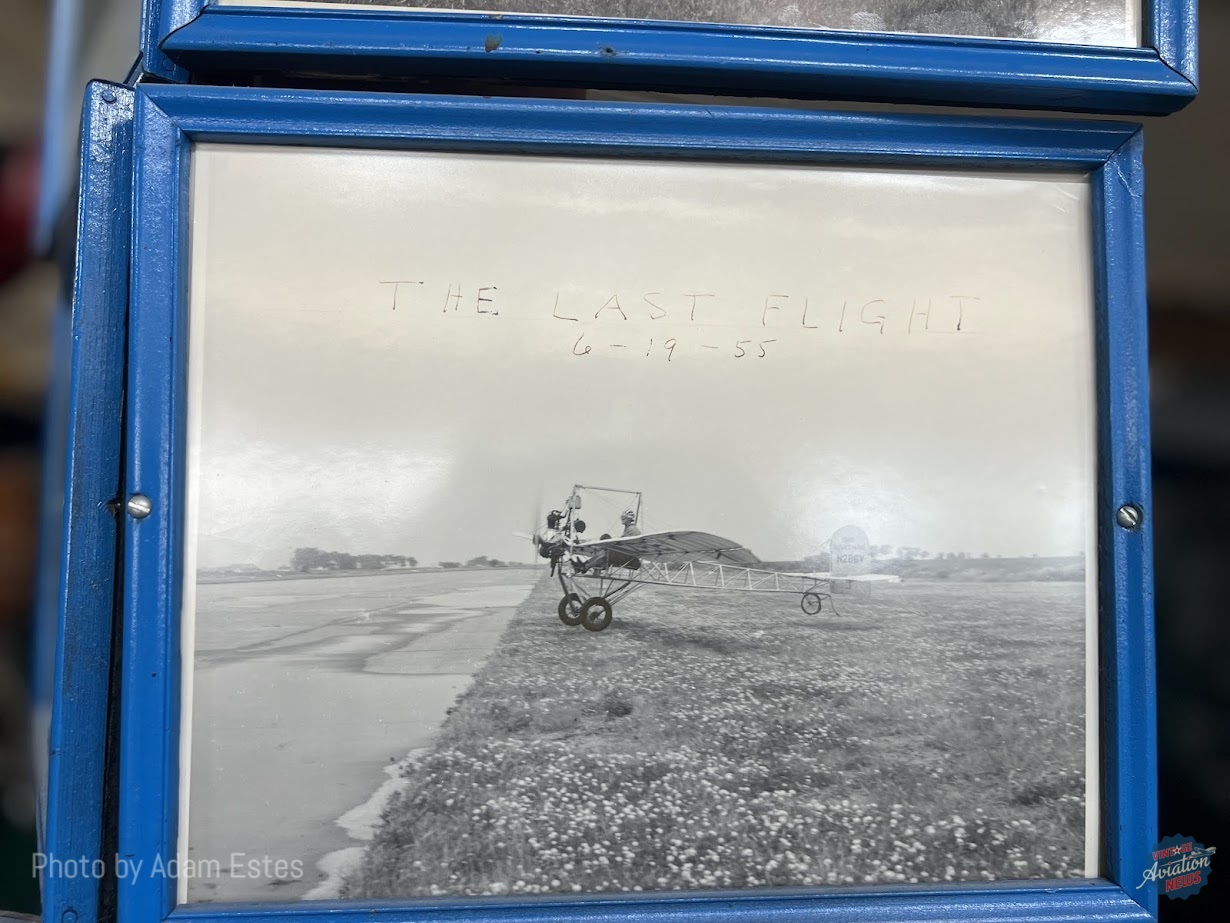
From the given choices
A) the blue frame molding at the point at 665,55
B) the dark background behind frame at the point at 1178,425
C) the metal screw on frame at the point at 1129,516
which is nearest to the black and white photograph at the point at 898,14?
the blue frame molding at the point at 665,55

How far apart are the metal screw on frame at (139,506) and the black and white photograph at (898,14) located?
0.41 m

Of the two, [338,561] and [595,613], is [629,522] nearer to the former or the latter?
[595,613]

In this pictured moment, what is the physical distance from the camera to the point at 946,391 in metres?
0.66

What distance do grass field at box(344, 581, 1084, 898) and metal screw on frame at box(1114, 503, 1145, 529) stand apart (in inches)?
2.8

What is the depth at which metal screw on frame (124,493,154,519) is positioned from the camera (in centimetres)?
60

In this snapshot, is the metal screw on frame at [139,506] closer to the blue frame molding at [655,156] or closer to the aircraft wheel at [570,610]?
the blue frame molding at [655,156]

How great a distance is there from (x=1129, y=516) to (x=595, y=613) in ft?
1.39

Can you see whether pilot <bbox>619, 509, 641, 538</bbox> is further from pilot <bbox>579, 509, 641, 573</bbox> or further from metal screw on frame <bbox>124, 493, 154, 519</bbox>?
metal screw on frame <bbox>124, 493, 154, 519</bbox>

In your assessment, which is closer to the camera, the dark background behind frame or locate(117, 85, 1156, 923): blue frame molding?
locate(117, 85, 1156, 923): blue frame molding

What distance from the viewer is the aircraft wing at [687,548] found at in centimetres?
63

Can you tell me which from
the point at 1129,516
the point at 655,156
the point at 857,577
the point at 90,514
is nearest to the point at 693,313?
the point at 655,156

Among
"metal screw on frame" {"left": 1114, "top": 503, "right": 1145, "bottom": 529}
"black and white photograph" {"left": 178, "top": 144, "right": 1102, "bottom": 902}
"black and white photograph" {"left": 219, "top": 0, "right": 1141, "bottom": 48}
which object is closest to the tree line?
"black and white photograph" {"left": 178, "top": 144, "right": 1102, "bottom": 902}

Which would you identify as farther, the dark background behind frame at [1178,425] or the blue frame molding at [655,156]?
the dark background behind frame at [1178,425]

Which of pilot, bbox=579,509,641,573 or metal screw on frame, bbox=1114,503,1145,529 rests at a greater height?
metal screw on frame, bbox=1114,503,1145,529
